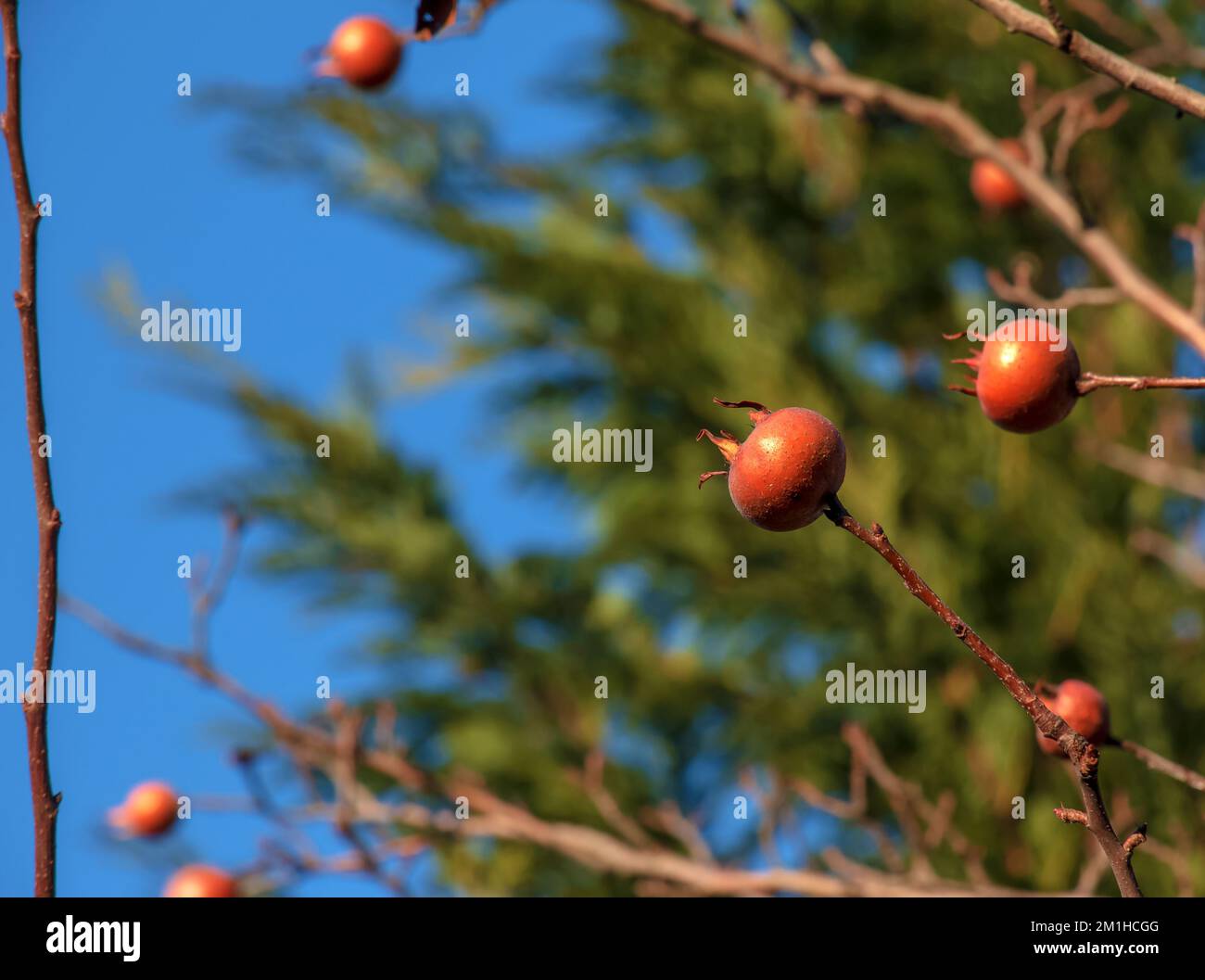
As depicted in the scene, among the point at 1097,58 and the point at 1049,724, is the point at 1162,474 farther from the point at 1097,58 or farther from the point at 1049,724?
the point at 1049,724

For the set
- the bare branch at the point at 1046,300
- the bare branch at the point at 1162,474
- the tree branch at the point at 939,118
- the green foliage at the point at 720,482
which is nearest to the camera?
the bare branch at the point at 1046,300

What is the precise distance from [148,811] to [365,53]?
139 centimetres

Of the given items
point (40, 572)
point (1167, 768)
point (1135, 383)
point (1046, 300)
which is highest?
point (1046, 300)

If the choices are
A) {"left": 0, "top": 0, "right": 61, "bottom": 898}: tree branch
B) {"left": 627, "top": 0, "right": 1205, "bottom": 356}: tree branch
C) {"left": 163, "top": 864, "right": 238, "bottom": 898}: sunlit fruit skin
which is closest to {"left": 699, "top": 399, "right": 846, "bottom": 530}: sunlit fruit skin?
{"left": 0, "top": 0, "right": 61, "bottom": 898}: tree branch

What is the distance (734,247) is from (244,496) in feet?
6.71

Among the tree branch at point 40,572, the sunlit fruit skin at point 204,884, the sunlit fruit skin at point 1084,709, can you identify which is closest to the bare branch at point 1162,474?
the sunlit fruit skin at point 1084,709

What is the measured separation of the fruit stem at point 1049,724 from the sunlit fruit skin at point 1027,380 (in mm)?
352

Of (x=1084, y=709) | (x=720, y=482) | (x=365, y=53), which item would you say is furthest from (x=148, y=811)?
(x=720, y=482)

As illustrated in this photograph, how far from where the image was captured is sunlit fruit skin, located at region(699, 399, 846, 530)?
1105 millimetres

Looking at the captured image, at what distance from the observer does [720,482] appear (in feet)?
15.4

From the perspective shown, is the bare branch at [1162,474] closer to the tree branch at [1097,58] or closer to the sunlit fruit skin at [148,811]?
the tree branch at [1097,58]

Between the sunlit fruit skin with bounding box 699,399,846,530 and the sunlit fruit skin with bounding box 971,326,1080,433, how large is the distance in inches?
9.9

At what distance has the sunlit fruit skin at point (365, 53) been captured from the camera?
2.20 m
